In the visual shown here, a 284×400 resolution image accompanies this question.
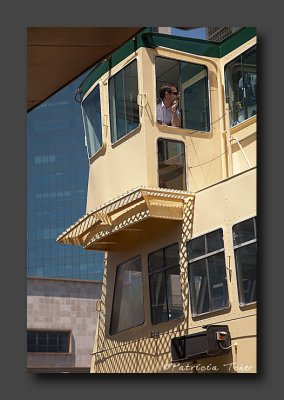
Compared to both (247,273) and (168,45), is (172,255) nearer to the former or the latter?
(247,273)

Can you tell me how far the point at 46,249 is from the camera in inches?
267

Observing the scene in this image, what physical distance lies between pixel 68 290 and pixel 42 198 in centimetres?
60

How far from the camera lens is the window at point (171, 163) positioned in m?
6.88

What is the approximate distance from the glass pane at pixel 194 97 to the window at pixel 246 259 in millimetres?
868

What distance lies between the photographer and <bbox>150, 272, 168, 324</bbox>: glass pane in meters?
6.74

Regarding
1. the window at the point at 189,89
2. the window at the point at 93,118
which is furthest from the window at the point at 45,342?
the window at the point at 189,89

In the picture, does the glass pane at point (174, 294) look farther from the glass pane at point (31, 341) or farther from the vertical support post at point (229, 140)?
the glass pane at point (31, 341)

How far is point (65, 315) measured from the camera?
670 centimetres

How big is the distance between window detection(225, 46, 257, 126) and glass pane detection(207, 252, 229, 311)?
0.91m

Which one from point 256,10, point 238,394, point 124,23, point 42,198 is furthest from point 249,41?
point 238,394

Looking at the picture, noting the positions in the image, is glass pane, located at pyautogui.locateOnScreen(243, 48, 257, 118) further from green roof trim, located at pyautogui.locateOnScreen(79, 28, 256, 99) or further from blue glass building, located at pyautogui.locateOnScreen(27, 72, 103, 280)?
blue glass building, located at pyautogui.locateOnScreen(27, 72, 103, 280)

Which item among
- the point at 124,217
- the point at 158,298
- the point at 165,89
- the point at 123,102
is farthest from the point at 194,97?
the point at 158,298

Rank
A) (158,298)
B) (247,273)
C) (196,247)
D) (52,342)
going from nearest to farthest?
(247,273) → (52,342) → (196,247) → (158,298)

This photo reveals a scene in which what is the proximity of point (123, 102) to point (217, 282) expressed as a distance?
54.7 inches
